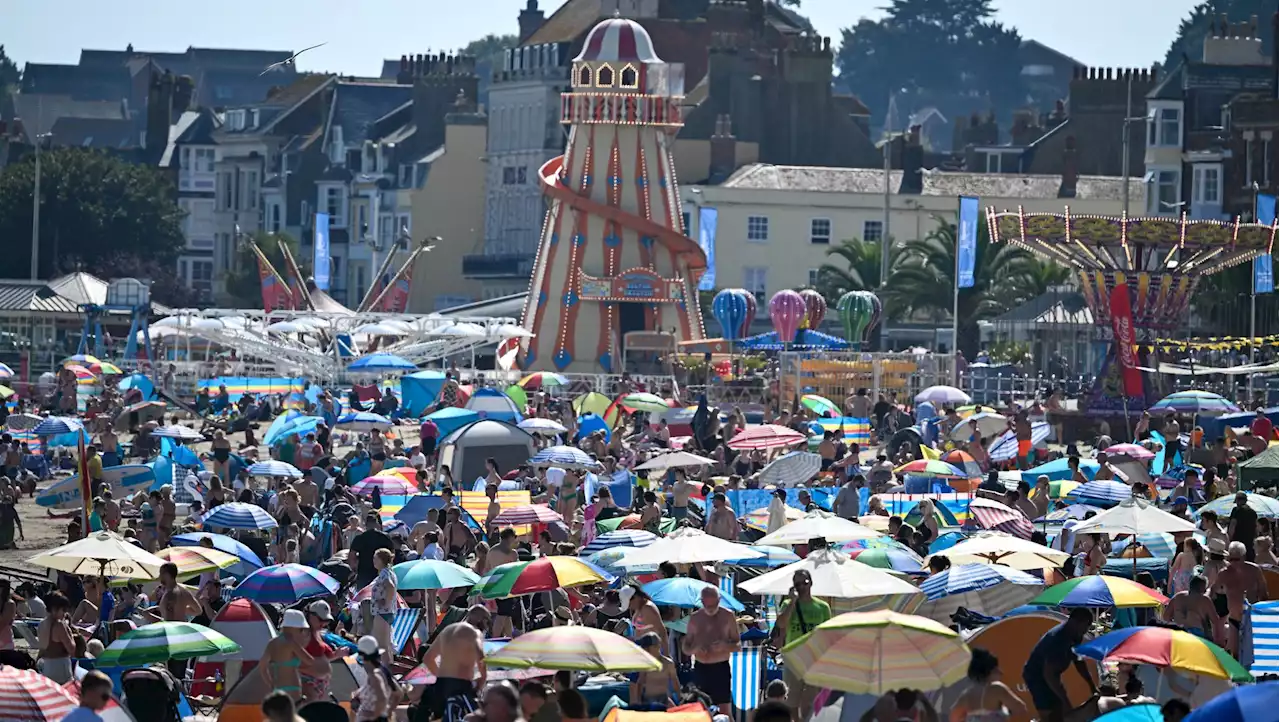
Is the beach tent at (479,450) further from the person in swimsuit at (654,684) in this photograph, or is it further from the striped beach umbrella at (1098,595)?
the person in swimsuit at (654,684)

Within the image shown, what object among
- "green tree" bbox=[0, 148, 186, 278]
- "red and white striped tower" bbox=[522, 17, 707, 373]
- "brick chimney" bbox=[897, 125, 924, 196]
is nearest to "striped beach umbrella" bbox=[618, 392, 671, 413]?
"red and white striped tower" bbox=[522, 17, 707, 373]

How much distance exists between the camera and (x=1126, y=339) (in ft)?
133

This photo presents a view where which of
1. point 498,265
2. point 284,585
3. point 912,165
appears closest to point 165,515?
point 284,585

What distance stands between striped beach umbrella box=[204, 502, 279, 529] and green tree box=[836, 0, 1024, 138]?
122 meters

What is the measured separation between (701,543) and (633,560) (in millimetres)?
489

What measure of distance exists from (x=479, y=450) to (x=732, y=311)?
90.8 ft

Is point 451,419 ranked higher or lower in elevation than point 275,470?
higher

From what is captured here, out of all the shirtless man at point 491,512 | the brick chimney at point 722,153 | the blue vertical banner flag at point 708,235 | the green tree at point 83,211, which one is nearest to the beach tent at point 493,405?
the shirtless man at point 491,512

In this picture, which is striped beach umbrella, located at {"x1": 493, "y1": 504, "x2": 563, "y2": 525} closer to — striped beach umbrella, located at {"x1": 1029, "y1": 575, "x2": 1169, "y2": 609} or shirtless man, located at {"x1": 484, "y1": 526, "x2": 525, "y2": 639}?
shirtless man, located at {"x1": 484, "y1": 526, "x2": 525, "y2": 639}

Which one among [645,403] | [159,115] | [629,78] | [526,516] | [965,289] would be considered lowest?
[526,516]

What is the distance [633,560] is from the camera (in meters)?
17.5

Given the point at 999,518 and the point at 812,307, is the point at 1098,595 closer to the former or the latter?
the point at 999,518

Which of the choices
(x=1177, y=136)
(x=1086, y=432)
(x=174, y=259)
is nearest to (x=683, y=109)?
(x=1177, y=136)

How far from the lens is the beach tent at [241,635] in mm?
15539
